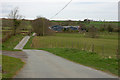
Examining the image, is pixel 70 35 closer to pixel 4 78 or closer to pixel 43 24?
pixel 43 24

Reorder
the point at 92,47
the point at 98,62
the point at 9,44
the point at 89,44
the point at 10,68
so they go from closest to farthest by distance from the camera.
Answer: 1. the point at 10,68
2. the point at 98,62
3. the point at 92,47
4. the point at 89,44
5. the point at 9,44

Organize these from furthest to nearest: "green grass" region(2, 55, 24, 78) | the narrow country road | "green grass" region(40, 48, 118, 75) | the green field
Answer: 1. the green field
2. "green grass" region(40, 48, 118, 75)
3. "green grass" region(2, 55, 24, 78)
4. the narrow country road

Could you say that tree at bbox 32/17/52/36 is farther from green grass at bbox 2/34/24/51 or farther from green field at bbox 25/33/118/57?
green grass at bbox 2/34/24/51

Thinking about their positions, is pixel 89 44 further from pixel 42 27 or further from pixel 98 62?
pixel 42 27

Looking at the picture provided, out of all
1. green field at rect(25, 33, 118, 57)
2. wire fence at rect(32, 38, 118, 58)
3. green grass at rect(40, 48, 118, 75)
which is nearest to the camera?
green grass at rect(40, 48, 118, 75)

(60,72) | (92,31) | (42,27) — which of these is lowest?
(60,72)

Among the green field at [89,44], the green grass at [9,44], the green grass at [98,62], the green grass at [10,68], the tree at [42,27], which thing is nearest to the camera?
the green grass at [10,68]

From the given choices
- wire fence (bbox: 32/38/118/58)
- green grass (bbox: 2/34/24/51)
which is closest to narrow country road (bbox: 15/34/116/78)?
wire fence (bbox: 32/38/118/58)

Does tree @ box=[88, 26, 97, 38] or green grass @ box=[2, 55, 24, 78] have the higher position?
→ tree @ box=[88, 26, 97, 38]

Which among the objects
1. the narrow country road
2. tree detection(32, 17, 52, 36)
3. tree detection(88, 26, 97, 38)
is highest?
tree detection(32, 17, 52, 36)

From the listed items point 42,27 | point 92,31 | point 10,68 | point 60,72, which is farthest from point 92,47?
point 42,27

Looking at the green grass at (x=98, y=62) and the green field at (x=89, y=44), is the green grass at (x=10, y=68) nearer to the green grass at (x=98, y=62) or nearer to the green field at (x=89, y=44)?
the green grass at (x=98, y=62)

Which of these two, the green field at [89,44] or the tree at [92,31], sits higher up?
the tree at [92,31]

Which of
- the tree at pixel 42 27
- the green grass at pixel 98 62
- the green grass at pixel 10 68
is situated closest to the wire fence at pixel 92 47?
the green grass at pixel 98 62
